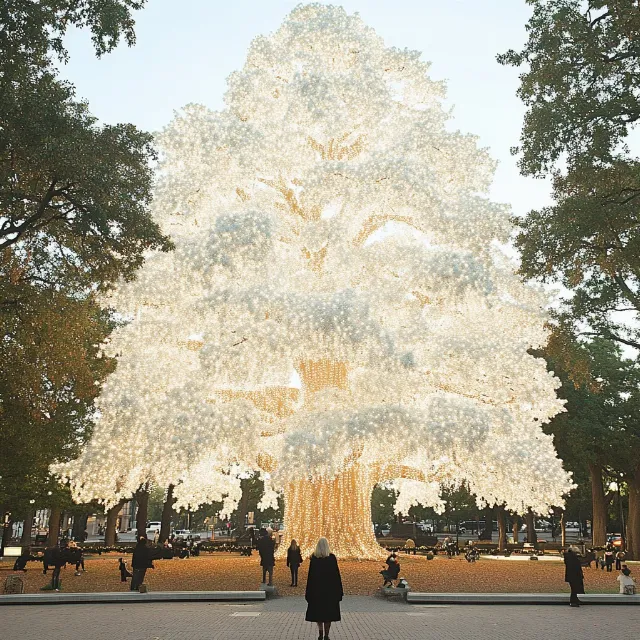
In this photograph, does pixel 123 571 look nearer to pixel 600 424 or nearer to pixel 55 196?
pixel 55 196

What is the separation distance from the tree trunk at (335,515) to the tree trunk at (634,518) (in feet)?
72.1

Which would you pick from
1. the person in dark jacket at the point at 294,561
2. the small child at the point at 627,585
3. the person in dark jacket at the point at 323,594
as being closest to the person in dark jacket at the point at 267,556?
the person in dark jacket at the point at 294,561

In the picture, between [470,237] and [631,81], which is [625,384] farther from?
[631,81]

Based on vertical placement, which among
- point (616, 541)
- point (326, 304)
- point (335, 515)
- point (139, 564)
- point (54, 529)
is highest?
point (326, 304)

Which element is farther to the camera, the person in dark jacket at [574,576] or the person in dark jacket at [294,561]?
the person in dark jacket at [294,561]

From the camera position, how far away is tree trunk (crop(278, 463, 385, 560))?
25547 mm

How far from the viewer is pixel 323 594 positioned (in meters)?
10.1

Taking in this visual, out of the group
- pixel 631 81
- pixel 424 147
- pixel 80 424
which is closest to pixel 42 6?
pixel 631 81

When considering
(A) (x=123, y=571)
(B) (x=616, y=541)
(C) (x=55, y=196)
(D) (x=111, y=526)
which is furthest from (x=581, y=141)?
(B) (x=616, y=541)

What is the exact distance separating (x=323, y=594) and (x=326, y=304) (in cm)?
1255

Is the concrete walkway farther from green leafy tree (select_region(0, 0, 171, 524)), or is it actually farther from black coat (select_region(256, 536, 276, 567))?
green leafy tree (select_region(0, 0, 171, 524))

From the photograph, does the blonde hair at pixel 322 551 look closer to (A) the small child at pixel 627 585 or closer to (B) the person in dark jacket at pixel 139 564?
(B) the person in dark jacket at pixel 139 564

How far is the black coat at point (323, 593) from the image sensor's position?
9984 millimetres

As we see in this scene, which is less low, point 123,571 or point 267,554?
point 267,554
